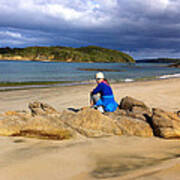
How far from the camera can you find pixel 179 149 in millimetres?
4875

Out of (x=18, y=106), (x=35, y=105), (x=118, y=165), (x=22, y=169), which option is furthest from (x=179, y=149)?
(x=18, y=106)

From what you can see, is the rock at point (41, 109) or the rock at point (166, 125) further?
the rock at point (41, 109)

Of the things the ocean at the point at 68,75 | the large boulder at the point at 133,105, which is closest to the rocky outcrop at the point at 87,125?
the large boulder at the point at 133,105

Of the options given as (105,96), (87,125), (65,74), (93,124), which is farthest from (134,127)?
(65,74)

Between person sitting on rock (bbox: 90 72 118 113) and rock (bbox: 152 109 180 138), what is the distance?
203cm

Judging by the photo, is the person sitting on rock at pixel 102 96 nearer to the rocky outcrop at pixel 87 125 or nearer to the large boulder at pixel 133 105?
the large boulder at pixel 133 105

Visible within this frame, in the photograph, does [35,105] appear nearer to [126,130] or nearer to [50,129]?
[50,129]

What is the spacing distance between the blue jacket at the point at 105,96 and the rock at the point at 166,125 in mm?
2026

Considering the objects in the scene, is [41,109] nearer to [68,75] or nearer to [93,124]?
[93,124]

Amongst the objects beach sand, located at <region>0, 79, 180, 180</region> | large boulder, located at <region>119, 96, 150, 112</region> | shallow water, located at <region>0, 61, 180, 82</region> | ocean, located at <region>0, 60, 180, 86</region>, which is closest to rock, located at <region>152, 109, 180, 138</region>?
beach sand, located at <region>0, 79, 180, 180</region>

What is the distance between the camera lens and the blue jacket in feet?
24.6

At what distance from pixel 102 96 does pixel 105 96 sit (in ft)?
0.35

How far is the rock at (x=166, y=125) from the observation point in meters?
5.59

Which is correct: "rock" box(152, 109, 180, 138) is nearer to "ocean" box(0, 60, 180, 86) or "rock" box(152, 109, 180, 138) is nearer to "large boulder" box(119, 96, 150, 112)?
"large boulder" box(119, 96, 150, 112)
